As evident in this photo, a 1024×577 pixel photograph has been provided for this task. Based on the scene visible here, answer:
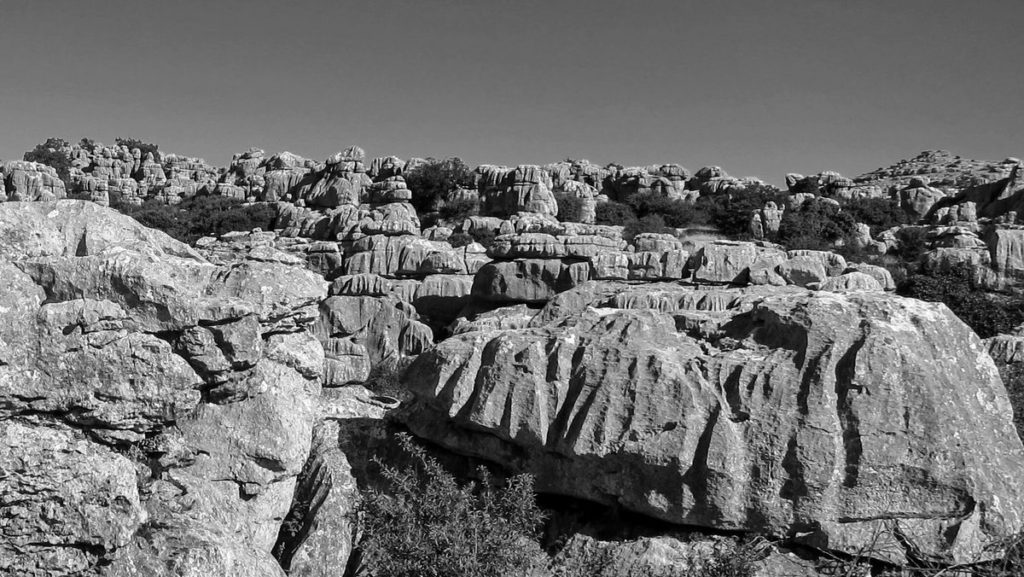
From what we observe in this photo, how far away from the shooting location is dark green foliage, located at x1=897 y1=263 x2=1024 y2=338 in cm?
2461

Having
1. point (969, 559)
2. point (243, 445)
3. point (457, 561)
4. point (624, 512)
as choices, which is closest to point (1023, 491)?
point (969, 559)

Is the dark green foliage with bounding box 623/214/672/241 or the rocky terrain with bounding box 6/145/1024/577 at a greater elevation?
the dark green foliage with bounding box 623/214/672/241

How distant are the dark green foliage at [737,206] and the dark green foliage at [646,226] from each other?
389 cm

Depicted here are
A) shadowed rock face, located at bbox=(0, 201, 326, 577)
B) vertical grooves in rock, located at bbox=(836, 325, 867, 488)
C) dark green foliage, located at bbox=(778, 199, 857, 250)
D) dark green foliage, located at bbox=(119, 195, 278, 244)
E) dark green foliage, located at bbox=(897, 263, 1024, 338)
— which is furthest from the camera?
dark green foliage, located at bbox=(119, 195, 278, 244)

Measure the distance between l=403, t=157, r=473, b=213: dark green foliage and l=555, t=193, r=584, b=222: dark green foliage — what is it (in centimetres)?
668

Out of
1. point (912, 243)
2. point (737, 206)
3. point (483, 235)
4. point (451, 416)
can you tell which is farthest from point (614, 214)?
point (451, 416)

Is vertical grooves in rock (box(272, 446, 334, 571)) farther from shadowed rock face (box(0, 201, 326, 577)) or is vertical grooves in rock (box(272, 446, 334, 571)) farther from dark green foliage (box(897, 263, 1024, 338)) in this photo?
dark green foliage (box(897, 263, 1024, 338))

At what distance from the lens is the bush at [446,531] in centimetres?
655

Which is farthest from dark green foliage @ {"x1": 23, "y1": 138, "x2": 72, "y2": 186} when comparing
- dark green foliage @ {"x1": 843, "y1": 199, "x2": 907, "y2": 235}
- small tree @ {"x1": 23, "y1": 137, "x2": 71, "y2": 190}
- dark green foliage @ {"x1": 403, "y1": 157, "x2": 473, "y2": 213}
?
dark green foliage @ {"x1": 843, "y1": 199, "x2": 907, "y2": 235}

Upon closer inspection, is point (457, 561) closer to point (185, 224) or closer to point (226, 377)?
point (226, 377)

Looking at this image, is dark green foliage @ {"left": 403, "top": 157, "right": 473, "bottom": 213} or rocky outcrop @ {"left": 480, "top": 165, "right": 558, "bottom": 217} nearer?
rocky outcrop @ {"left": 480, "top": 165, "right": 558, "bottom": 217}

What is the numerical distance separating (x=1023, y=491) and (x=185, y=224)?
50.4 m

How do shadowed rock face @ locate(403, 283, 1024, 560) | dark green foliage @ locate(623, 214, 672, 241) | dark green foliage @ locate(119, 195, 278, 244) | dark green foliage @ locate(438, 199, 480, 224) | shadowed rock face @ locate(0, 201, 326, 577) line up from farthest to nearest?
dark green foliage @ locate(438, 199, 480, 224)
dark green foliage @ locate(119, 195, 278, 244)
dark green foliage @ locate(623, 214, 672, 241)
shadowed rock face @ locate(403, 283, 1024, 560)
shadowed rock face @ locate(0, 201, 326, 577)

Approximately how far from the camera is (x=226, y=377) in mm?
7875
